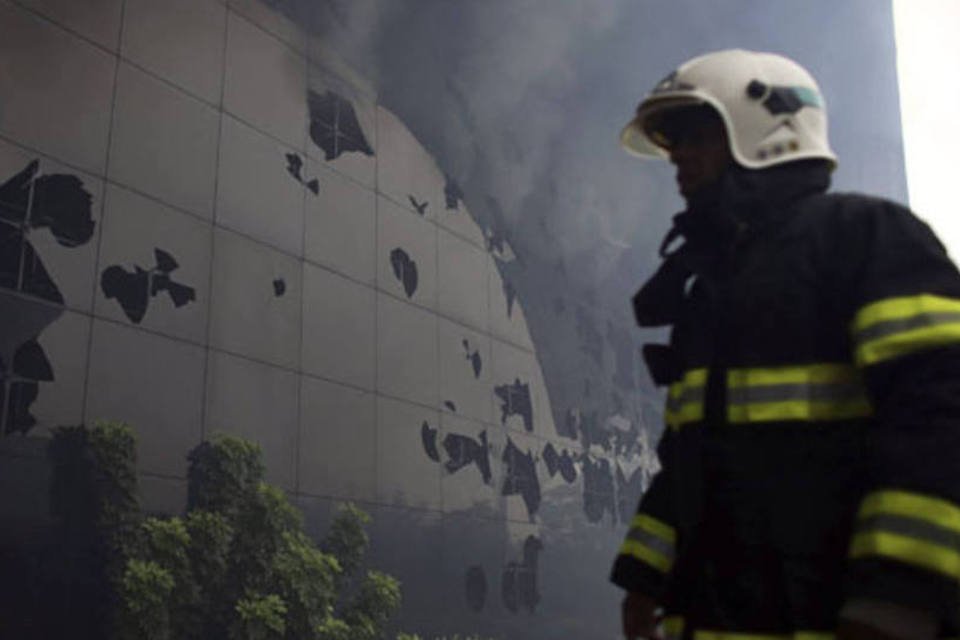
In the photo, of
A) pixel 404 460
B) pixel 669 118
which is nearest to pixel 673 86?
pixel 669 118

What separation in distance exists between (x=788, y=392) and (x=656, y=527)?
1.20 ft

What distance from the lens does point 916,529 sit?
995mm

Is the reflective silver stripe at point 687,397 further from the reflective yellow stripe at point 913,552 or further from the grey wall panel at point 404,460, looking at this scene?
the grey wall panel at point 404,460

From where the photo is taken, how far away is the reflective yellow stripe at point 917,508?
0.98 metres

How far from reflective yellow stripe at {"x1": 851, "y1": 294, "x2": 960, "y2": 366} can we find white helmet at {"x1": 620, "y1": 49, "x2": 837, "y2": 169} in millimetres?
292

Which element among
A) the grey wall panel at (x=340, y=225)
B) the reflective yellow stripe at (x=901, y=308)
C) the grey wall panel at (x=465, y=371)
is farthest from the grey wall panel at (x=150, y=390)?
the reflective yellow stripe at (x=901, y=308)

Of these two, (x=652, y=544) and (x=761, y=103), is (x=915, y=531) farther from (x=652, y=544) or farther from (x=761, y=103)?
(x=761, y=103)

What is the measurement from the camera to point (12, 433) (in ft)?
12.3

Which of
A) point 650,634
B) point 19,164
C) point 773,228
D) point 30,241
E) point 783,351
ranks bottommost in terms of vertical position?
point 650,634

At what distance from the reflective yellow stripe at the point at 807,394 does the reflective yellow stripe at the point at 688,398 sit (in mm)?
77

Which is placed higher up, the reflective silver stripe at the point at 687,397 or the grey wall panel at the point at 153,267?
the grey wall panel at the point at 153,267

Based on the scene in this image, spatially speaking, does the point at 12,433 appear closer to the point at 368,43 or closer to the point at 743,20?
the point at 368,43

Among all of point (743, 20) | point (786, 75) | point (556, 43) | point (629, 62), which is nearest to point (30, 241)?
point (786, 75)

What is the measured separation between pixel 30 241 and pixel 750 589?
12.0 feet
